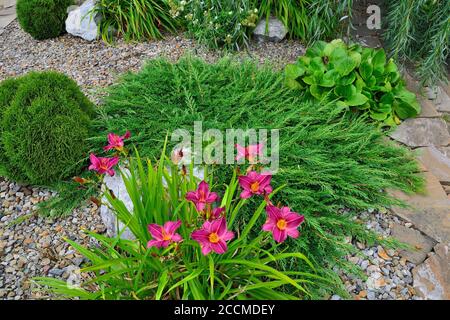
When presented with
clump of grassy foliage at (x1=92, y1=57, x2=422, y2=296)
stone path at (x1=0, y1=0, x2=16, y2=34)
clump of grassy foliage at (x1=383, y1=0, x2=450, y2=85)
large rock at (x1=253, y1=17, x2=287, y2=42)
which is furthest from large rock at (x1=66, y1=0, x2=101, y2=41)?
clump of grassy foliage at (x1=383, y1=0, x2=450, y2=85)

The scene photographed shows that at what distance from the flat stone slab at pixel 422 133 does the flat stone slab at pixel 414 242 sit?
0.74 metres

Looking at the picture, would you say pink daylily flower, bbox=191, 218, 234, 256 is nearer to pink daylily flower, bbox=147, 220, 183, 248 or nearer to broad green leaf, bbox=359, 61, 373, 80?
pink daylily flower, bbox=147, 220, 183, 248

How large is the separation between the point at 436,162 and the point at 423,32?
A: 48.0 inches

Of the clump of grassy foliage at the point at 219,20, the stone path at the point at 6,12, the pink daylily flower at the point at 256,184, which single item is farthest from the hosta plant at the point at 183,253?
the stone path at the point at 6,12

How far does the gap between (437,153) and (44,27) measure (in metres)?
3.15

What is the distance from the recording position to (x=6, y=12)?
4.58m

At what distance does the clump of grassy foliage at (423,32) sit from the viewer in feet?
9.23

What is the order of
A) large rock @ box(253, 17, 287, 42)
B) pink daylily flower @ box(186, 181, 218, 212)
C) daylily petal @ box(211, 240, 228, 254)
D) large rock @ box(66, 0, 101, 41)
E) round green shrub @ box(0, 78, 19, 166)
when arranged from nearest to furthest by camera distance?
daylily petal @ box(211, 240, 228, 254)
pink daylily flower @ box(186, 181, 218, 212)
round green shrub @ box(0, 78, 19, 166)
large rock @ box(253, 17, 287, 42)
large rock @ box(66, 0, 101, 41)

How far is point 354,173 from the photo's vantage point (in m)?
2.16

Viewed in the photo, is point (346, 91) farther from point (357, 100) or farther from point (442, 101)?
point (442, 101)

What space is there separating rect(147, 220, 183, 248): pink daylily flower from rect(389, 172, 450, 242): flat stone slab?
4.32 ft

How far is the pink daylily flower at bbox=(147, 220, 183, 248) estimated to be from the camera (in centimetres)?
127
